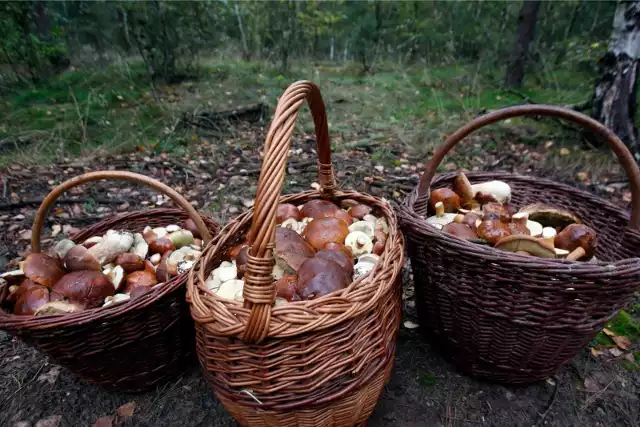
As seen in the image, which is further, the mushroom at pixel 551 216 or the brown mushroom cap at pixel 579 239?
the mushroom at pixel 551 216

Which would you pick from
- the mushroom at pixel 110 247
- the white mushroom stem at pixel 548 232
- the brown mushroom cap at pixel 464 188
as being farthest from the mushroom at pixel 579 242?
the mushroom at pixel 110 247

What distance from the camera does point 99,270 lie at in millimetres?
1729

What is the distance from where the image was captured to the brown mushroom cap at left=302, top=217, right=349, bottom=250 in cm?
159

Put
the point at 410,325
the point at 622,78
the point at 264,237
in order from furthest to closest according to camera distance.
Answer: the point at 622,78 < the point at 410,325 < the point at 264,237

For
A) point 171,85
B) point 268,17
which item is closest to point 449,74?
point 268,17

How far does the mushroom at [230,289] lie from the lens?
1371 millimetres

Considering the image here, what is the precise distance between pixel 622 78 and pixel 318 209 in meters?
3.50

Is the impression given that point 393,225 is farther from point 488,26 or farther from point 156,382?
point 488,26

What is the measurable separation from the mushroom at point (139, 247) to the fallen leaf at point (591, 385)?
7.41ft

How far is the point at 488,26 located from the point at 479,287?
1046 centimetres

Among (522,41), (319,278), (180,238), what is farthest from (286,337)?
(522,41)

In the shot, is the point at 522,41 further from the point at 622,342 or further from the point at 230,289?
the point at 230,289

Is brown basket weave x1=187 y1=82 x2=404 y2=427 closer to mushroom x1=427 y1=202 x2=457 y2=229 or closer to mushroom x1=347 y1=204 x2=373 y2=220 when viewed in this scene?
mushroom x1=347 y1=204 x2=373 y2=220

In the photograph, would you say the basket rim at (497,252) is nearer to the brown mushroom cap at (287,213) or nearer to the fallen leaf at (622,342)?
the brown mushroom cap at (287,213)
